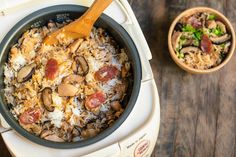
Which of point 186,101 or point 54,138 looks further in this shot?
point 186,101

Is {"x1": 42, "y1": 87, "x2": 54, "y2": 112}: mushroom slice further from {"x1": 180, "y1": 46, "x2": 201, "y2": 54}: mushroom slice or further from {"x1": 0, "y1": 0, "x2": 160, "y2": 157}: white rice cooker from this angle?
{"x1": 180, "y1": 46, "x2": 201, "y2": 54}: mushroom slice

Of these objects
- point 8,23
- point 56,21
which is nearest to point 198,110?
point 56,21

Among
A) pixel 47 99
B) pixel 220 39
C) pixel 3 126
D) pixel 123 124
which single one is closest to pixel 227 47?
pixel 220 39

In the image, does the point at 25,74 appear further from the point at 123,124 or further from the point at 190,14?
the point at 190,14

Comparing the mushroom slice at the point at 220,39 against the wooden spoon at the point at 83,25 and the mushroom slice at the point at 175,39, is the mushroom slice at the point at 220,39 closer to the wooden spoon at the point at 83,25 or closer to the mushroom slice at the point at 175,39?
the mushroom slice at the point at 175,39

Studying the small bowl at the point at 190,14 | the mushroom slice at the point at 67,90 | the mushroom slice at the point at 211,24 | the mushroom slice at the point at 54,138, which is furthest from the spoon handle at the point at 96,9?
the mushroom slice at the point at 211,24

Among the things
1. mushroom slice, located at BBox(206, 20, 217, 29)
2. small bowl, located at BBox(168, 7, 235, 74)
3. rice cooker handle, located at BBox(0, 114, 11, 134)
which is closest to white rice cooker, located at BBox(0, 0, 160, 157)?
rice cooker handle, located at BBox(0, 114, 11, 134)
